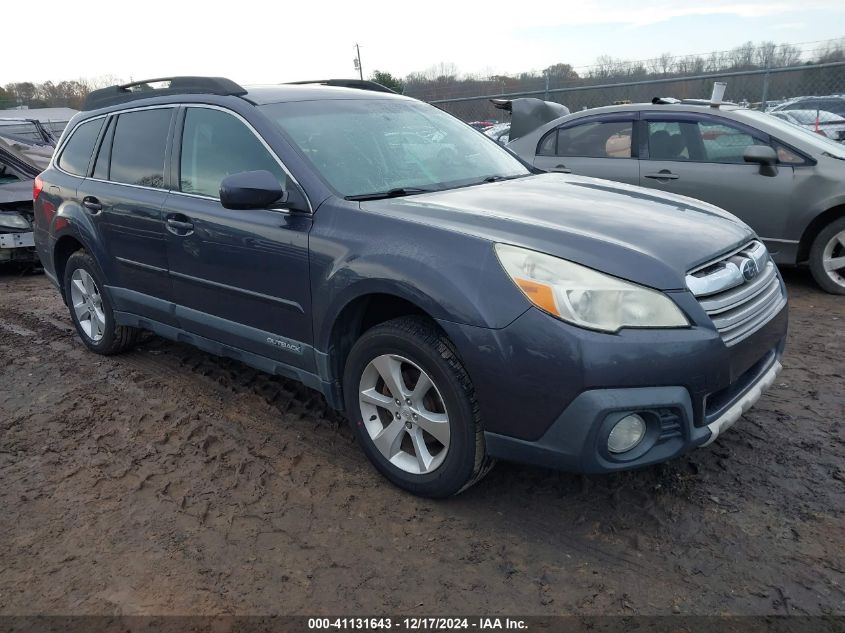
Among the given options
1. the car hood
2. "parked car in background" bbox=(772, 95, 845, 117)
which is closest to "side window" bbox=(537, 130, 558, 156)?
the car hood

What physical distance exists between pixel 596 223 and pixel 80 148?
150 inches

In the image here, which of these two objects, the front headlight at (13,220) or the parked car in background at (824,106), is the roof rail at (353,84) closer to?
the front headlight at (13,220)

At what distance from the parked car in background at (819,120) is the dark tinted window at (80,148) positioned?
1190 cm

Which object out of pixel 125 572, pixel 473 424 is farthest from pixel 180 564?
pixel 473 424

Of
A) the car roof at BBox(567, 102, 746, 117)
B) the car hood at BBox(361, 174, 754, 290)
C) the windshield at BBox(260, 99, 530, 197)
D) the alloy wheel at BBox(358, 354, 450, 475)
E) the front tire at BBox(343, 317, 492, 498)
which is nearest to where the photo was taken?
the car hood at BBox(361, 174, 754, 290)

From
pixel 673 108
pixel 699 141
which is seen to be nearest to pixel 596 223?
pixel 699 141

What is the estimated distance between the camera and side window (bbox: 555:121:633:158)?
657 cm

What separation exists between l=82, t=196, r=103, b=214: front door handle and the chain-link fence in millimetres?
8659

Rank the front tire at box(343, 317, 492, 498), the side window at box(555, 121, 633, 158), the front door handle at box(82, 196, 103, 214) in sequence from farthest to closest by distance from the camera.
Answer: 1. the side window at box(555, 121, 633, 158)
2. the front door handle at box(82, 196, 103, 214)
3. the front tire at box(343, 317, 492, 498)

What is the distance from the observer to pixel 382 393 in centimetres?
306

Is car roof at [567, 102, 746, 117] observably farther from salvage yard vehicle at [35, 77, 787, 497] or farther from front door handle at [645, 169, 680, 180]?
salvage yard vehicle at [35, 77, 787, 497]

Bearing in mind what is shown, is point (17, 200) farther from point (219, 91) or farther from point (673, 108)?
point (673, 108)

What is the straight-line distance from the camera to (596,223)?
286 cm

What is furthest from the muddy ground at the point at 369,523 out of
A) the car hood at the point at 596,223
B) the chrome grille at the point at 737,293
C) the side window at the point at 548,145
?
the side window at the point at 548,145
